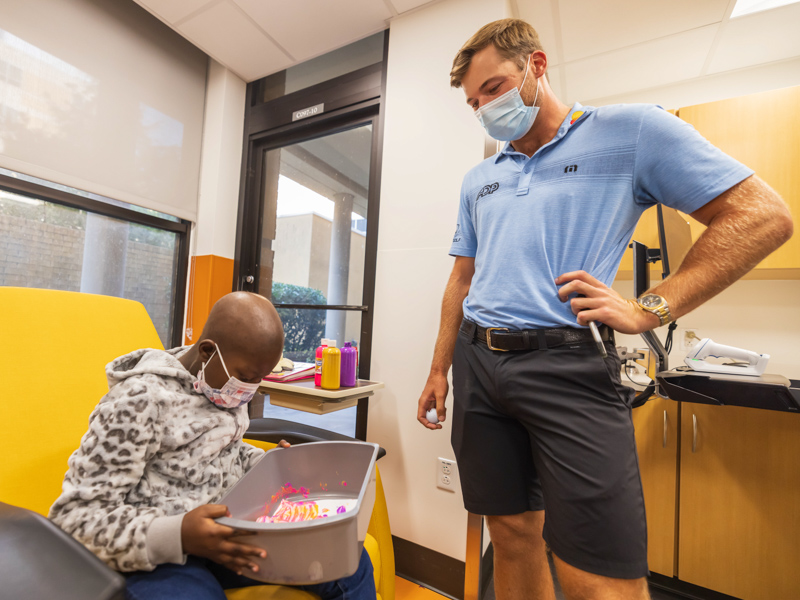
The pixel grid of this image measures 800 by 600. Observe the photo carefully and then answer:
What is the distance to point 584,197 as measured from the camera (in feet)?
2.74

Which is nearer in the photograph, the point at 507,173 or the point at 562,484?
the point at 562,484

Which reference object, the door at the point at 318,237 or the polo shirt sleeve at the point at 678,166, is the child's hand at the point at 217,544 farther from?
the door at the point at 318,237

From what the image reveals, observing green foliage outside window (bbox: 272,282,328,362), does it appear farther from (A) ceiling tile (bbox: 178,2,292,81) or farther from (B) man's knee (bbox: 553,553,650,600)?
(B) man's knee (bbox: 553,553,650,600)

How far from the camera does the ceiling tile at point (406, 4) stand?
165cm

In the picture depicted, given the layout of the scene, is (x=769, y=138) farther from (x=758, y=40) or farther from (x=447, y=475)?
(x=447, y=475)

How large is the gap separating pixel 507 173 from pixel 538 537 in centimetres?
92

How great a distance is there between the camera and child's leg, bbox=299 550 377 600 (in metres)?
0.71

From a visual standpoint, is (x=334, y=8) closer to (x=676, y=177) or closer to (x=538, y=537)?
(x=676, y=177)

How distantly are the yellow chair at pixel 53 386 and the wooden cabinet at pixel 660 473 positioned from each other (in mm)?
1153

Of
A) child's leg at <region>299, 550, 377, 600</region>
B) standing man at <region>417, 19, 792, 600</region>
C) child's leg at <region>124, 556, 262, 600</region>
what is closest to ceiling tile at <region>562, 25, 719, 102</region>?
standing man at <region>417, 19, 792, 600</region>

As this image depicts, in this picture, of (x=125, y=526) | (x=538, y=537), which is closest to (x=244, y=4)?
(x=125, y=526)

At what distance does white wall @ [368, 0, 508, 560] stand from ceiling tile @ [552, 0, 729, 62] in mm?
420

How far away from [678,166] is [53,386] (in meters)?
1.40

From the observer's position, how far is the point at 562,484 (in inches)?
30.0
